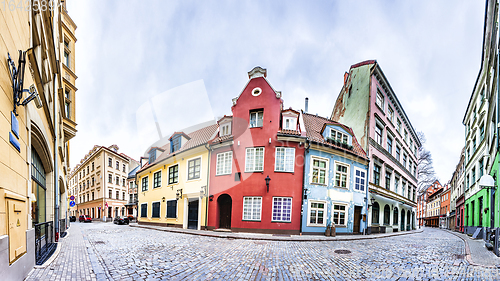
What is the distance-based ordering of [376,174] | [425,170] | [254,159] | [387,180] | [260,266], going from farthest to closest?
[425,170] < [387,180] < [376,174] < [254,159] < [260,266]

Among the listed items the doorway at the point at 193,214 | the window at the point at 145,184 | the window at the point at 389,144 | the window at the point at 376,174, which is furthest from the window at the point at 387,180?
the window at the point at 145,184

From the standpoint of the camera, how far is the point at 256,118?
17625 mm

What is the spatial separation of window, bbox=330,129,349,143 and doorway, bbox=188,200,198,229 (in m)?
11.8

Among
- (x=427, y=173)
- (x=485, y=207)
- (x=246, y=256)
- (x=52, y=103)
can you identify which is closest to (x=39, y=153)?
(x=52, y=103)

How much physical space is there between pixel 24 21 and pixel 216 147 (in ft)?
44.7

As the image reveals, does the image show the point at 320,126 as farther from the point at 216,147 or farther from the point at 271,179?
the point at 216,147

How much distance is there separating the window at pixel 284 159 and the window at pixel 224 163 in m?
3.31

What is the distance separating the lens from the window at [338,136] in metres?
19.0

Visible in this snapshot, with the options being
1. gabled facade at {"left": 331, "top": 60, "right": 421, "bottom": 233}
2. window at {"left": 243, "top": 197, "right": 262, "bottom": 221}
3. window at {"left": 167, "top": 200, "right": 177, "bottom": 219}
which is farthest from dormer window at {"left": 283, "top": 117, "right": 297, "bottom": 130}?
window at {"left": 167, "top": 200, "right": 177, "bottom": 219}

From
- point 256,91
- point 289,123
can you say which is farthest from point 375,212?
point 256,91

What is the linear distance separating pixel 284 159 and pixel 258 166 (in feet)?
5.92

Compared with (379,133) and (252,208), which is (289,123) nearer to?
(252,208)

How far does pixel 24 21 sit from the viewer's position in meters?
5.53

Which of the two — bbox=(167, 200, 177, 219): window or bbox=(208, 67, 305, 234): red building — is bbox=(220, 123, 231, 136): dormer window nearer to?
bbox=(208, 67, 305, 234): red building
